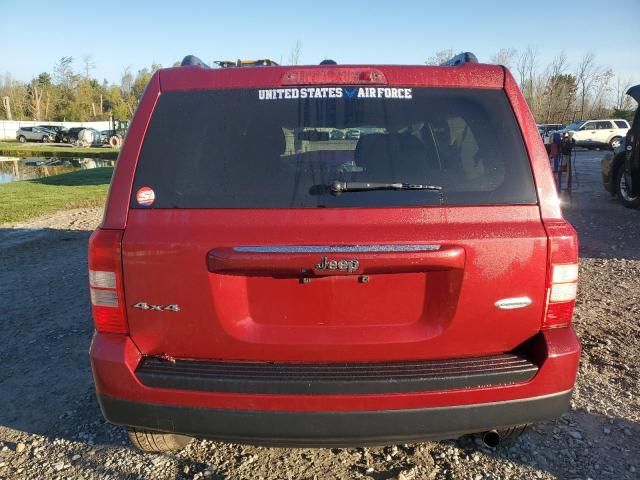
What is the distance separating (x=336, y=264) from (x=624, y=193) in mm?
10569

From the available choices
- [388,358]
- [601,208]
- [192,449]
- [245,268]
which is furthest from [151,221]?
[601,208]

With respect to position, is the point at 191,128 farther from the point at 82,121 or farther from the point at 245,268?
the point at 82,121

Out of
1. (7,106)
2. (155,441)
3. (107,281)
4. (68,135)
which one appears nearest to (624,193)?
(155,441)

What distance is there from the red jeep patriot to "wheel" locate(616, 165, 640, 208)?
→ 28.7 ft

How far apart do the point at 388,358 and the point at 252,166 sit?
1044 mm

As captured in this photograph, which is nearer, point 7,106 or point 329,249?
point 329,249

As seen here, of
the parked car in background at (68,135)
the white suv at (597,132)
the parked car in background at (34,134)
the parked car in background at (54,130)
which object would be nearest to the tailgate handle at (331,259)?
the white suv at (597,132)

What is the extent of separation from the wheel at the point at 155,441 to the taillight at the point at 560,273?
1.93m

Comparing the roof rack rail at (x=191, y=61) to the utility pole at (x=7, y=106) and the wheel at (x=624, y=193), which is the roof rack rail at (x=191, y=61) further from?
the utility pole at (x=7, y=106)

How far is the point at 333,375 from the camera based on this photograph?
2133 mm

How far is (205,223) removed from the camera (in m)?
2.12

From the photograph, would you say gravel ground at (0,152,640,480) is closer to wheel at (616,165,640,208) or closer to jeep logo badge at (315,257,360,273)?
jeep logo badge at (315,257,360,273)

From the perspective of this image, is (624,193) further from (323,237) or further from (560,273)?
(323,237)

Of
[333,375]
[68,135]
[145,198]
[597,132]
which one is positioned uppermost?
[68,135]
